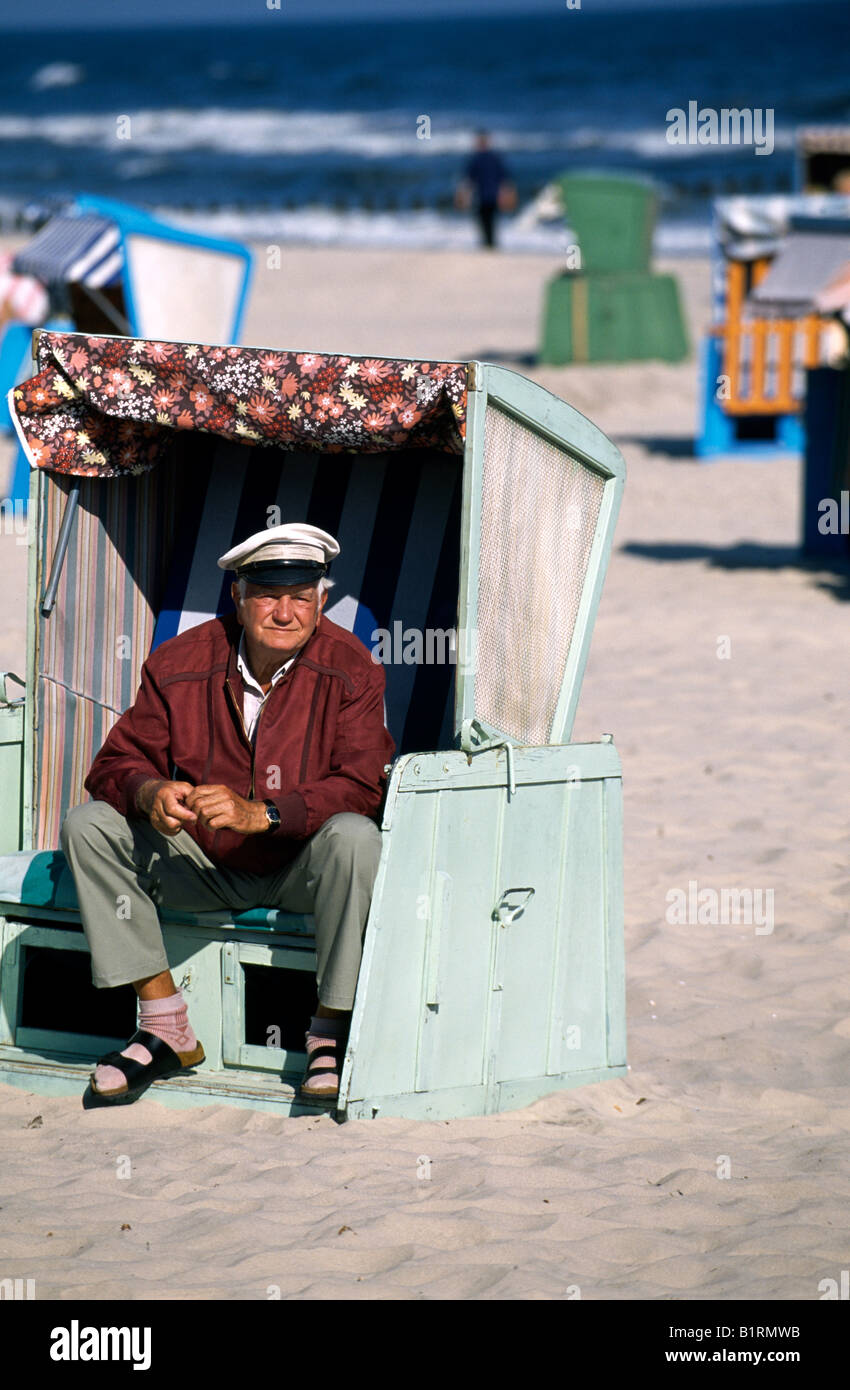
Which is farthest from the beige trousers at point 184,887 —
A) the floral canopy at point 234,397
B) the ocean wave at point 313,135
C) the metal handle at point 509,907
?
the ocean wave at point 313,135

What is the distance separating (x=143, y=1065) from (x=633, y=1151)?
3.76 ft

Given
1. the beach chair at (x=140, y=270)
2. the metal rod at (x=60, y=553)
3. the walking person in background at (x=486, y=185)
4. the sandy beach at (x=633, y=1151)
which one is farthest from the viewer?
the walking person in background at (x=486, y=185)

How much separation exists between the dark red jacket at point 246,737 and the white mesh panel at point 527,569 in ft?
1.05

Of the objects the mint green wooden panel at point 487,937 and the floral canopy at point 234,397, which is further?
the floral canopy at point 234,397

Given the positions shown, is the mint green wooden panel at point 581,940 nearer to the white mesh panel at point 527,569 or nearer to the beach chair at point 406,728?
the beach chair at point 406,728

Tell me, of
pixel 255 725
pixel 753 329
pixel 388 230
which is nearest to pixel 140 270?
pixel 753 329

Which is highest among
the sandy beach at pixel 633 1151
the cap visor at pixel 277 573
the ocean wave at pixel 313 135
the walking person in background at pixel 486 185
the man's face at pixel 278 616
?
the ocean wave at pixel 313 135

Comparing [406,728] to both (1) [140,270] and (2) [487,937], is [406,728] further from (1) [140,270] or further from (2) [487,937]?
(1) [140,270]

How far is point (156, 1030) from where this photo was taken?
12.2 feet

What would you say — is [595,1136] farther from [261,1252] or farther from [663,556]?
[663,556]

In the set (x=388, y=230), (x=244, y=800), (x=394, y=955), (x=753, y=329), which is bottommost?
(x=394, y=955)

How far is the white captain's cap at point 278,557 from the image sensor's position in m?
3.81
